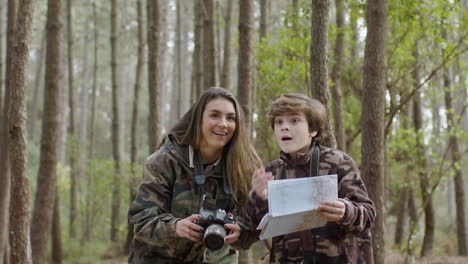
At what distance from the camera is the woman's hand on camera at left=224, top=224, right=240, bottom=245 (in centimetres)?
284

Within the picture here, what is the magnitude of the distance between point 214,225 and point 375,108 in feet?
10.4

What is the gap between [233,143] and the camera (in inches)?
133

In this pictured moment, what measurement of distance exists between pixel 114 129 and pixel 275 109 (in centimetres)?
1242

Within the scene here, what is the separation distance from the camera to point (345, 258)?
2.72 m

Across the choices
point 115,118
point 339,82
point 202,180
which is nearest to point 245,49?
point 339,82

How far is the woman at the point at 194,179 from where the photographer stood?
121 inches

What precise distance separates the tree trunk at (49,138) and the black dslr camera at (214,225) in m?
5.13

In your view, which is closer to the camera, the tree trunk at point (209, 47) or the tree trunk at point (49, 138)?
the tree trunk at point (49, 138)

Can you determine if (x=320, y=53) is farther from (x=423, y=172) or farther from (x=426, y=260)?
(x=426, y=260)

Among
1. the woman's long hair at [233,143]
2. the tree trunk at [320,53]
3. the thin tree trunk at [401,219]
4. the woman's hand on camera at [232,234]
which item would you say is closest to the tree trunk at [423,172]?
the thin tree trunk at [401,219]

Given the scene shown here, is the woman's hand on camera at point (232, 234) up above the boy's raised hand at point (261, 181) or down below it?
below

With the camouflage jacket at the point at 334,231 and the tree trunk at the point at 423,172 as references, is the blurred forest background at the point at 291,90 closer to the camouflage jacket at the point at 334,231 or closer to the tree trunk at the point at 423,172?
the tree trunk at the point at 423,172

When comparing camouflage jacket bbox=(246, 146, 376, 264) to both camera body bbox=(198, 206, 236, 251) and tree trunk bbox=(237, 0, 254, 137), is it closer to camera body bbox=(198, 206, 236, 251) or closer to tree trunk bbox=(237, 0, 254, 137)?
camera body bbox=(198, 206, 236, 251)

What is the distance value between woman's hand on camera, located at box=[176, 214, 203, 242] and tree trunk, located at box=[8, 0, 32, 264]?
3.88 m
